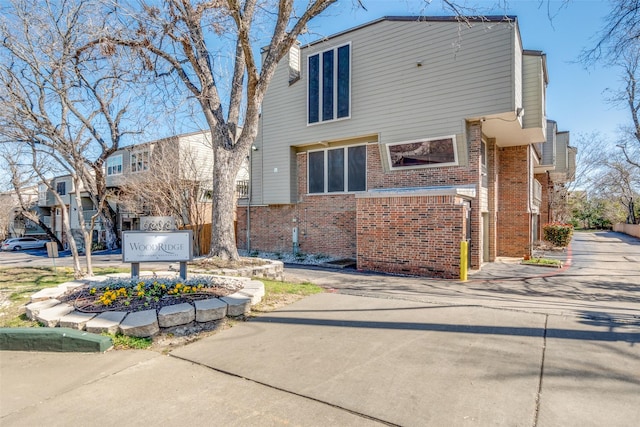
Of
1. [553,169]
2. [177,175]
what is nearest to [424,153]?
[177,175]

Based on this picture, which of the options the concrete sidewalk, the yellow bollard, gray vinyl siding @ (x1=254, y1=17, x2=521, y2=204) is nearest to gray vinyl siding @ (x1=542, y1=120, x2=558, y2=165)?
gray vinyl siding @ (x1=254, y1=17, x2=521, y2=204)

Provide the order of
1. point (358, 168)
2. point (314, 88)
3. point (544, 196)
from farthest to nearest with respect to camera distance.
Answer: point (544, 196) < point (314, 88) < point (358, 168)

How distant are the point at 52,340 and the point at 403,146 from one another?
34.6ft

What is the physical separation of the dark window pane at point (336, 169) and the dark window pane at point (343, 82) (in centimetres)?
156

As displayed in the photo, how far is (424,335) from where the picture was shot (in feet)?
14.9

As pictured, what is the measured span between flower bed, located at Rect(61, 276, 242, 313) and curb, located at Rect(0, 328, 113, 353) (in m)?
0.71

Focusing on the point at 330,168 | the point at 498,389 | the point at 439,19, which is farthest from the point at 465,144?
the point at 498,389

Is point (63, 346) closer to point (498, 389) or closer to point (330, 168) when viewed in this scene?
point (498, 389)

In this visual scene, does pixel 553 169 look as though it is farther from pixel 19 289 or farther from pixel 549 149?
pixel 19 289

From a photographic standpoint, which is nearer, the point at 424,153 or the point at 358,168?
the point at 424,153

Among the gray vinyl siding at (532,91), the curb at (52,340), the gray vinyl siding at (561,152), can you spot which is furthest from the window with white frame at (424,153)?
the gray vinyl siding at (561,152)

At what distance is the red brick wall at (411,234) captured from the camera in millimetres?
9898

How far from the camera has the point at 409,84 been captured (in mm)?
11648

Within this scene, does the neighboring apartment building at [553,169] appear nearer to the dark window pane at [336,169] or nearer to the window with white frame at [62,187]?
the dark window pane at [336,169]
